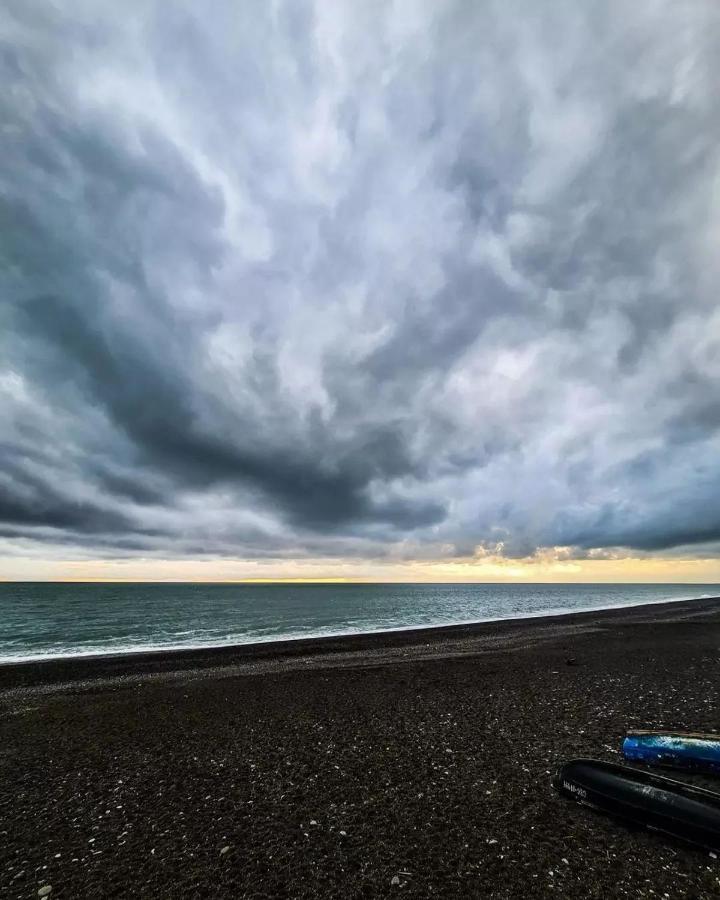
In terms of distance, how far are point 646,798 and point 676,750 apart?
315 centimetres

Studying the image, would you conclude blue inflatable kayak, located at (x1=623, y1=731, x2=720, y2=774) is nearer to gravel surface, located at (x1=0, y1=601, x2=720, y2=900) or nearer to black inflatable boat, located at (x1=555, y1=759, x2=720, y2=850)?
gravel surface, located at (x1=0, y1=601, x2=720, y2=900)

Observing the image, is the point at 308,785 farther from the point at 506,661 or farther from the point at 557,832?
the point at 506,661

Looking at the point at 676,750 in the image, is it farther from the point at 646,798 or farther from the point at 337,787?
the point at 337,787

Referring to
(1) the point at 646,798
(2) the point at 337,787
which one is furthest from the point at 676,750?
(2) the point at 337,787

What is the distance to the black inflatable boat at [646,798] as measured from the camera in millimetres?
6801

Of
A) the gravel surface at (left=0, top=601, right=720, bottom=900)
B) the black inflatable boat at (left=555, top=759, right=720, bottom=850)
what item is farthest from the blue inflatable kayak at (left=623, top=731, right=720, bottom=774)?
the black inflatable boat at (left=555, top=759, right=720, bottom=850)

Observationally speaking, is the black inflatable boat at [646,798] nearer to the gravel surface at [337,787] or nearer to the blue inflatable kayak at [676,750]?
the gravel surface at [337,787]

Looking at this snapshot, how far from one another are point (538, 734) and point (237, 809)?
7.97 m

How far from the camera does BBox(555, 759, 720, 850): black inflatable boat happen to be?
6801 mm

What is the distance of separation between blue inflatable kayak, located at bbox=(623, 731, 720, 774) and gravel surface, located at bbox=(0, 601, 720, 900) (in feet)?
2.24

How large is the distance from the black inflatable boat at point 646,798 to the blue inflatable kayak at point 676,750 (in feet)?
6.41

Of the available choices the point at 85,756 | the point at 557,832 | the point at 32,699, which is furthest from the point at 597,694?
the point at 32,699

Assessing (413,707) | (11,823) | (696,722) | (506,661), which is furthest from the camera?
(506,661)

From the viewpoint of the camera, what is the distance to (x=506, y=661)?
82.2 ft
